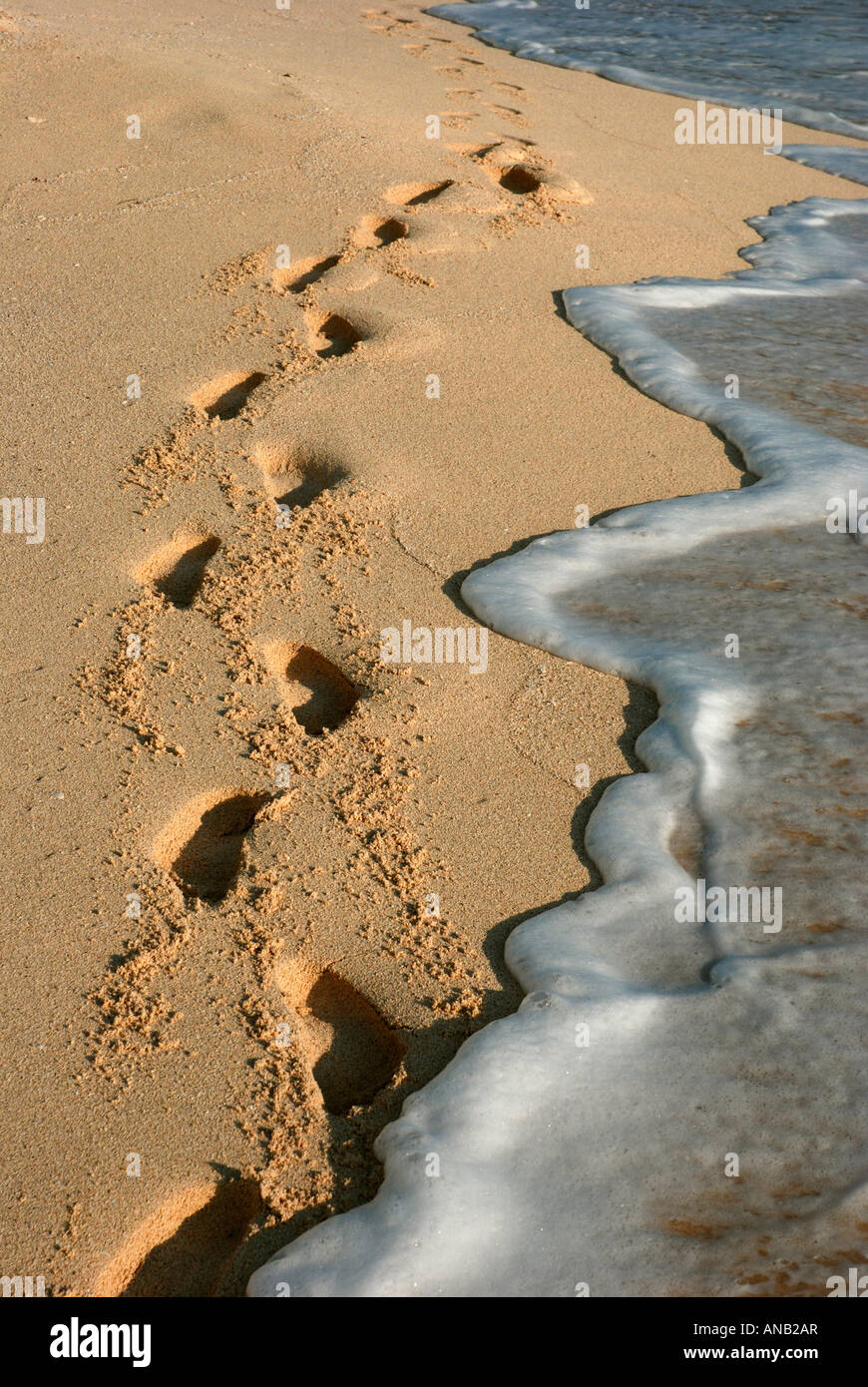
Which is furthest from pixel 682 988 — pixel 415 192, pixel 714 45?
pixel 714 45

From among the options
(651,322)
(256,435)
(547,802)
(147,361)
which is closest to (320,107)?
(651,322)

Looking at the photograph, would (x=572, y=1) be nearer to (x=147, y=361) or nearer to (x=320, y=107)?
(x=320, y=107)

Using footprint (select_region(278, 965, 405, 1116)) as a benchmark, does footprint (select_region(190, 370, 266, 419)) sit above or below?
above

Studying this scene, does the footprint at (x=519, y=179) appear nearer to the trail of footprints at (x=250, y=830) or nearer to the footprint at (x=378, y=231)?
the trail of footprints at (x=250, y=830)

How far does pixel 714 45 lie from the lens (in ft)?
30.5

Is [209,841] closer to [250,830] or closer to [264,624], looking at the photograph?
[250,830]

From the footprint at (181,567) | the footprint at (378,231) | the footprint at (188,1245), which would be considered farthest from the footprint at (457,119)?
the footprint at (188,1245)

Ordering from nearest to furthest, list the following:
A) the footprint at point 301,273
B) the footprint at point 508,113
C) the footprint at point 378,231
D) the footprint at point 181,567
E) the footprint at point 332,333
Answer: the footprint at point 181,567
the footprint at point 332,333
the footprint at point 301,273
the footprint at point 378,231
the footprint at point 508,113

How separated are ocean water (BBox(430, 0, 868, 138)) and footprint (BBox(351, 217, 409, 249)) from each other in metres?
4.22

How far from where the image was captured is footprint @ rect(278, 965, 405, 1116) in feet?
5.95

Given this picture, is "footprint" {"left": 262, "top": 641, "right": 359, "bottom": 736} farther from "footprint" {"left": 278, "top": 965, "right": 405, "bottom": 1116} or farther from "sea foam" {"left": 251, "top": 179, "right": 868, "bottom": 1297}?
"footprint" {"left": 278, "top": 965, "right": 405, "bottom": 1116}

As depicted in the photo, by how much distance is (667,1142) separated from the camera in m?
1.73

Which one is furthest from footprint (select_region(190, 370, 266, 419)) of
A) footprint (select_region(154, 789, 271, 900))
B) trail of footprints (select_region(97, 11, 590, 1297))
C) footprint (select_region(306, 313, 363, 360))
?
footprint (select_region(154, 789, 271, 900))

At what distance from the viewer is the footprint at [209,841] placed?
208 cm
